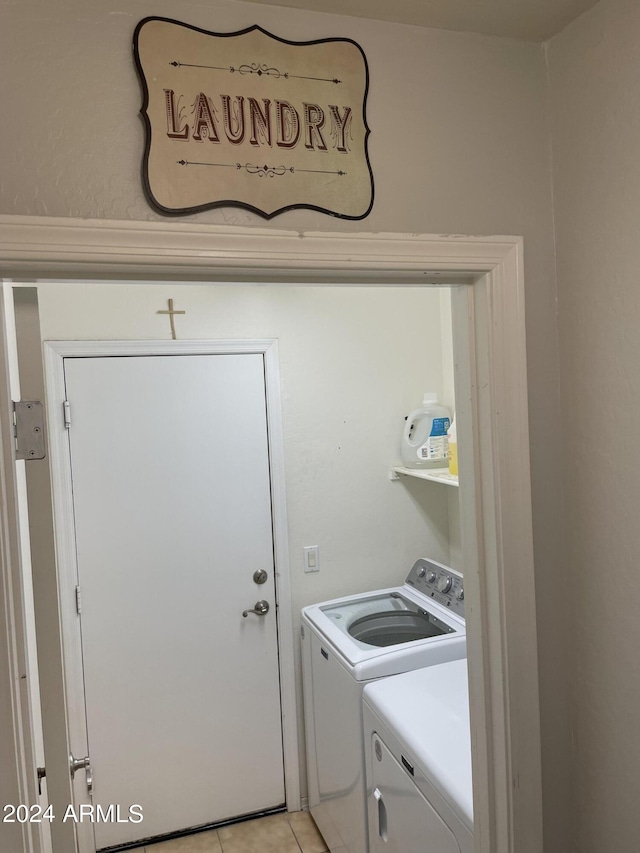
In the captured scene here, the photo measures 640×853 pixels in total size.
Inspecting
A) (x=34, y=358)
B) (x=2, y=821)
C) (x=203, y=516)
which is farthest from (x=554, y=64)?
(x=203, y=516)

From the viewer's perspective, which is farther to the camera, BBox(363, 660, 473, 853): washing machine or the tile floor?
the tile floor

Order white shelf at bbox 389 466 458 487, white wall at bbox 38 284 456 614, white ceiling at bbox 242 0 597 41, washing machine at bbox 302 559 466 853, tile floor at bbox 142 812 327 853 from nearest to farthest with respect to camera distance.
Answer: white ceiling at bbox 242 0 597 41 < washing machine at bbox 302 559 466 853 < white shelf at bbox 389 466 458 487 < tile floor at bbox 142 812 327 853 < white wall at bbox 38 284 456 614

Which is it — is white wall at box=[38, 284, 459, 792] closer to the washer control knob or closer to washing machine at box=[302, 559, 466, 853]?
washing machine at box=[302, 559, 466, 853]

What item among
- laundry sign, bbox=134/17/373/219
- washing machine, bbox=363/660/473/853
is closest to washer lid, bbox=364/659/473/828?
washing machine, bbox=363/660/473/853

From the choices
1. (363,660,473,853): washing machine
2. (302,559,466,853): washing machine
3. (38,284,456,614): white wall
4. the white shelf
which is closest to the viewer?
(363,660,473,853): washing machine

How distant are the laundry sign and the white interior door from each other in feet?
5.18

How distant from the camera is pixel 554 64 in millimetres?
1009

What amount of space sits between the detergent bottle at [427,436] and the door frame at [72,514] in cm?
57

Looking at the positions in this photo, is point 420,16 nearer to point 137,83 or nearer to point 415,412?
point 137,83

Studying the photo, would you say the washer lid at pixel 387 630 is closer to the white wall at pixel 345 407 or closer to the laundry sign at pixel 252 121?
the white wall at pixel 345 407

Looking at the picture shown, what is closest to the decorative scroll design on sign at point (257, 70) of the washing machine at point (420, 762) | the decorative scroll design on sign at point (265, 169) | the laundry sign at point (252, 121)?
the laundry sign at point (252, 121)

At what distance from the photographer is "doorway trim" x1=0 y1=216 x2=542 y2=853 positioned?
0.91 metres

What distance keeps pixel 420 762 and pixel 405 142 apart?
1.40 metres

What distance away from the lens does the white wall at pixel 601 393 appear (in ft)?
2.93
